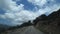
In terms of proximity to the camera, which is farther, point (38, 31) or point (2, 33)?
point (2, 33)

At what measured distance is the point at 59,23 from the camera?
211 ft

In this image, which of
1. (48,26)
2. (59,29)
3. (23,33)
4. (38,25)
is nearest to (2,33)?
(23,33)

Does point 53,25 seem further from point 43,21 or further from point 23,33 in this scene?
point 23,33

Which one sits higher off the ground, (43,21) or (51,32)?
(43,21)

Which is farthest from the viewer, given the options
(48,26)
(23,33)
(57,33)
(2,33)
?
(2,33)

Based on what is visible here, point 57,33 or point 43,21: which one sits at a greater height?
point 43,21

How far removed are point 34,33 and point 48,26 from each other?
7.29 metres

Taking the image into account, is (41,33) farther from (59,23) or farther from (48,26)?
(59,23)

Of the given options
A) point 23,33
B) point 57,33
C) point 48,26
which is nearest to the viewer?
Result: point 57,33

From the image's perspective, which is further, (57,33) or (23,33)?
(23,33)

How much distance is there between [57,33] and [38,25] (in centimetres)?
1367

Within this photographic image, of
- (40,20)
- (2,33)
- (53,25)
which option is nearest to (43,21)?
(40,20)

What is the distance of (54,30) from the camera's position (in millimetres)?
65188

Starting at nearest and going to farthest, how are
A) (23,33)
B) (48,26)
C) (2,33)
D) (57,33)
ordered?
(57,33) → (48,26) → (23,33) → (2,33)
